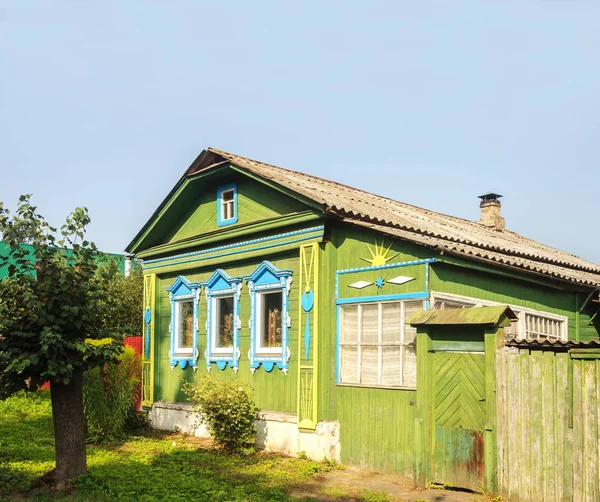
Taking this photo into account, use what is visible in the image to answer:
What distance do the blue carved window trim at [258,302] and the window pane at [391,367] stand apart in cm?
221

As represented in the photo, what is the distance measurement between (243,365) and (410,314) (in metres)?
4.17

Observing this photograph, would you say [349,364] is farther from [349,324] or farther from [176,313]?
[176,313]

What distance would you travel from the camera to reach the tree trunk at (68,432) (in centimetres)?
853

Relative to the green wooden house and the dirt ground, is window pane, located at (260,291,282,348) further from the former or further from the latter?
the dirt ground

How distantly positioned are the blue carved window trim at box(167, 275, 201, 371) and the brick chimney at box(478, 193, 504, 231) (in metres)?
8.54

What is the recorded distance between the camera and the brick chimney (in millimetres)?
18172

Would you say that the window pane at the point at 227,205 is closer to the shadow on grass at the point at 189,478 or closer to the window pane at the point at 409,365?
the shadow on grass at the point at 189,478

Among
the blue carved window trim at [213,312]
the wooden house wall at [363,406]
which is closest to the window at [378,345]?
the wooden house wall at [363,406]

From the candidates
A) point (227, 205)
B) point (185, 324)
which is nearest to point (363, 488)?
point (227, 205)

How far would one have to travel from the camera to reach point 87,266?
346 inches

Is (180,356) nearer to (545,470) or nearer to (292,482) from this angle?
(292,482)

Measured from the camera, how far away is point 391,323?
9773 mm

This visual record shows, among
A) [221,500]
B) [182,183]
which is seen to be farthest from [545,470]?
[182,183]

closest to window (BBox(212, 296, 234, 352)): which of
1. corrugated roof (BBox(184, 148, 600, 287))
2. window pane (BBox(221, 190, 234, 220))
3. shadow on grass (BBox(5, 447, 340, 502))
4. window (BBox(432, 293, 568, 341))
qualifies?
window pane (BBox(221, 190, 234, 220))
